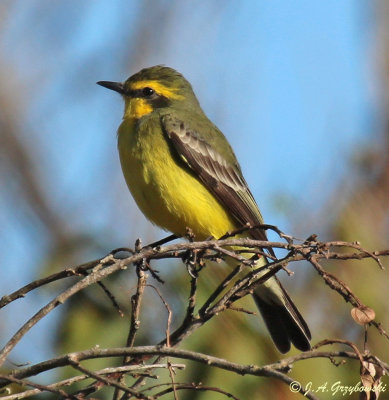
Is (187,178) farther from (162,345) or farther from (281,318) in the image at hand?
(162,345)

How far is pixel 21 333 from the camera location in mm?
2318

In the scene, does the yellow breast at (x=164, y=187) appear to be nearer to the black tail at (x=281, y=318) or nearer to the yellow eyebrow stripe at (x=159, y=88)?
the black tail at (x=281, y=318)

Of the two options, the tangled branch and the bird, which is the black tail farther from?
the tangled branch

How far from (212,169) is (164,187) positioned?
2.07 ft

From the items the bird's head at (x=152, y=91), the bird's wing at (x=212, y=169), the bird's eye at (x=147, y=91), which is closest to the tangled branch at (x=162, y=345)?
the bird's wing at (x=212, y=169)

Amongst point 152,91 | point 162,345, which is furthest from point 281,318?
point 162,345

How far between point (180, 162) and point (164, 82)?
1.09 metres

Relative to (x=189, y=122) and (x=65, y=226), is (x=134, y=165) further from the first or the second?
(x=65, y=226)

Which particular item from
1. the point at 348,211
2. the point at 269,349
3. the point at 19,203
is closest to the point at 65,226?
the point at 19,203

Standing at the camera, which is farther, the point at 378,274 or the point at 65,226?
the point at 65,226

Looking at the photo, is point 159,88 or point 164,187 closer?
point 164,187

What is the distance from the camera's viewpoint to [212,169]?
5.29 meters

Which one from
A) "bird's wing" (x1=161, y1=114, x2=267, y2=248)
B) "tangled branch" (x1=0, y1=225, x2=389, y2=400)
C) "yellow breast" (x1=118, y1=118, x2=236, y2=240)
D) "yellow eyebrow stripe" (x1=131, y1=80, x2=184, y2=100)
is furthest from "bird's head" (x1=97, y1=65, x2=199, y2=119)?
"tangled branch" (x1=0, y1=225, x2=389, y2=400)

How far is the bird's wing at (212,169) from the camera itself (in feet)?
16.8
